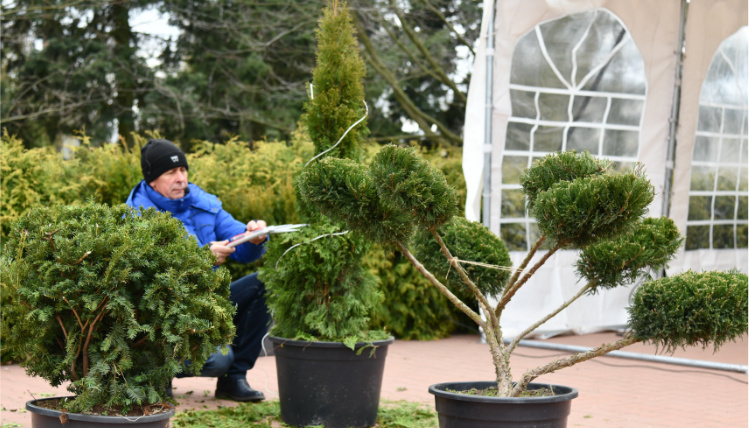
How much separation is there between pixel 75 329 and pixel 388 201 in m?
1.19

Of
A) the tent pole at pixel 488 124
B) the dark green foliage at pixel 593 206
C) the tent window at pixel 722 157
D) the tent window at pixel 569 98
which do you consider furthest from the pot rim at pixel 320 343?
the tent window at pixel 722 157

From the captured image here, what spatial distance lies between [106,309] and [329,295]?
1.48 metres

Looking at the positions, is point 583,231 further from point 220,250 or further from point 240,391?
point 240,391

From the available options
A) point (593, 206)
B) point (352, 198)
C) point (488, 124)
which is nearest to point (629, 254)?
point (593, 206)

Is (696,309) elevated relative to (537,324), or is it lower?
elevated

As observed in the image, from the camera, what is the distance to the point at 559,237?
104 inches

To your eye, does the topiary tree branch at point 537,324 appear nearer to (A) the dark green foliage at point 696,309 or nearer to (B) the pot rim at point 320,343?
(A) the dark green foliage at point 696,309

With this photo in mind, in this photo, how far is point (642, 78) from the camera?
7109 millimetres

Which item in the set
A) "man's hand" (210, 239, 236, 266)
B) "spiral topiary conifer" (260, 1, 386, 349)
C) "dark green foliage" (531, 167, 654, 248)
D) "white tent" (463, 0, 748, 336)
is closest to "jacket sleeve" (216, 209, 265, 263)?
"spiral topiary conifer" (260, 1, 386, 349)

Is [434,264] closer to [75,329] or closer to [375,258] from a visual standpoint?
[75,329]

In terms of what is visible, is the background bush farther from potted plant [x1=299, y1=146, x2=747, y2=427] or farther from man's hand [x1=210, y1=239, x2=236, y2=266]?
potted plant [x1=299, y1=146, x2=747, y2=427]

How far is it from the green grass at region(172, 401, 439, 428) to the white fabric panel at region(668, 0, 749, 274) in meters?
4.04

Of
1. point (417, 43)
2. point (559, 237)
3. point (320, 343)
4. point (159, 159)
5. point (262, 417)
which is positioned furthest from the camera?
point (417, 43)

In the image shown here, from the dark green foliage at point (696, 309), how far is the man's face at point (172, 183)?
2.59 metres
